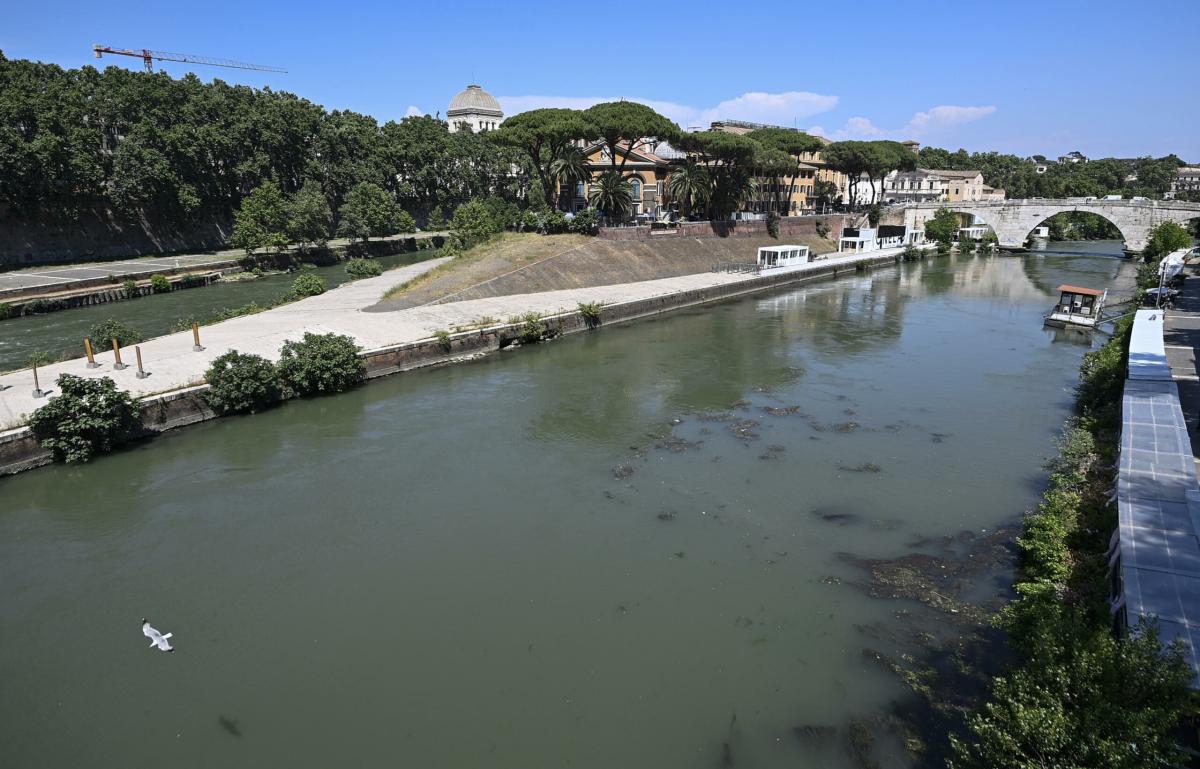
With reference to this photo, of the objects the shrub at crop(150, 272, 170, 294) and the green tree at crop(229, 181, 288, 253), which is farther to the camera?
the green tree at crop(229, 181, 288, 253)

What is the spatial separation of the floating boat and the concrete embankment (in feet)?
68.1

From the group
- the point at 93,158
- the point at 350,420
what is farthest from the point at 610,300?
the point at 93,158

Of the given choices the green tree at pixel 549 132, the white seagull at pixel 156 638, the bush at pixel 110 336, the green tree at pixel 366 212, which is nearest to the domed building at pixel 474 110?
the green tree at pixel 366 212

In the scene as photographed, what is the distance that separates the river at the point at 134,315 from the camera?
103 feet

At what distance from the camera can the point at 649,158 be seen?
235 ft

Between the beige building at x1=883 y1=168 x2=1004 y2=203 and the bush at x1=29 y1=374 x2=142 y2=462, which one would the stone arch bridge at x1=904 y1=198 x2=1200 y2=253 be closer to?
the beige building at x1=883 y1=168 x2=1004 y2=203

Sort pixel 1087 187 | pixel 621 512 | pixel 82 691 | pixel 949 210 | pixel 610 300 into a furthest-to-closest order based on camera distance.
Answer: pixel 1087 187, pixel 949 210, pixel 610 300, pixel 621 512, pixel 82 691

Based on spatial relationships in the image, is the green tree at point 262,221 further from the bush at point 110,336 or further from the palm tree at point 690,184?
the palm tree at point 690,184

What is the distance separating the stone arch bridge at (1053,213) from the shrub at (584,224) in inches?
2038

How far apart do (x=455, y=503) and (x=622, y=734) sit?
8824 millimetres

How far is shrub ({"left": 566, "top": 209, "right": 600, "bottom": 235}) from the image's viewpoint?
176 ft

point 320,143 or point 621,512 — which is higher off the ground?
point 320,143

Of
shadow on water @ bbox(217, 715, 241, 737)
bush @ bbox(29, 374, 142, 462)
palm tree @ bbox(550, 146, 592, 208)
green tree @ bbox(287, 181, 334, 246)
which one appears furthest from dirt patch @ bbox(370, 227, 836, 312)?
shadow on water @ bbox(217, 715, 241, 737)

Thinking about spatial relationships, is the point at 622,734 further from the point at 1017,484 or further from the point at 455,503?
the point at 1017,484
